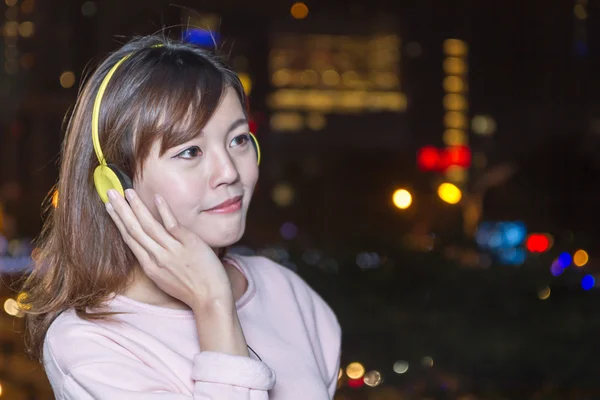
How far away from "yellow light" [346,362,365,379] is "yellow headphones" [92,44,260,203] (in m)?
3.43

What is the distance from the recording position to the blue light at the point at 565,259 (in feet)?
16.7

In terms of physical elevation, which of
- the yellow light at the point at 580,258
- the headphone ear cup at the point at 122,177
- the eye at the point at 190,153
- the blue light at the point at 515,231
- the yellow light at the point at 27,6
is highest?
the yellow light at the point at 27,6

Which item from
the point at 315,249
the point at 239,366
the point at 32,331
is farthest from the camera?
the point at 315,249

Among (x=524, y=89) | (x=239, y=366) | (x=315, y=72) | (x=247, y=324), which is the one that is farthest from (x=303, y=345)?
(x=315, y=72)

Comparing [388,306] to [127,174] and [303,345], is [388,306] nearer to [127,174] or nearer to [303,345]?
[303,345]

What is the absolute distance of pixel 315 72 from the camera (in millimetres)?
13453

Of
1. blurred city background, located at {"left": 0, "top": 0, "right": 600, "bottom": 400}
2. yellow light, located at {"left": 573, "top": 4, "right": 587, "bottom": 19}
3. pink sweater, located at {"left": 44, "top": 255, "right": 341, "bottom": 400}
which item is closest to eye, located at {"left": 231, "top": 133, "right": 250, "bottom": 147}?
pink sweater, located at {"left": 44, "top": 255, "right": 341, "bottom": 400}

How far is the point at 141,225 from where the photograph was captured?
58.7 inches

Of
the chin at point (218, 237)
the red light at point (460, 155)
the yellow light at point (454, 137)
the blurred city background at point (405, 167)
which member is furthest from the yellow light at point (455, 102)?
the chin at point (218, 237)

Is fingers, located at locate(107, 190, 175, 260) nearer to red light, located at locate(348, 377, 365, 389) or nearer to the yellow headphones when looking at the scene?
the yellow headphones

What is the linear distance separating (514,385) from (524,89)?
430 cm

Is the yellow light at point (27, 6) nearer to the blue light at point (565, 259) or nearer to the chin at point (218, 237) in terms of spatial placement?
the blue light at point (565, 259)

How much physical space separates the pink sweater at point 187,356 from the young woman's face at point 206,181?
0.19 meters

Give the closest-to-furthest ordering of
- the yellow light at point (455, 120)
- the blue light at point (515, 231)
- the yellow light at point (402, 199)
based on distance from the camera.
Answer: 1. the blue light at point (515, 231)
2. the yellow light at point (402, 199)
3. the yellow light at point (455, 120)
